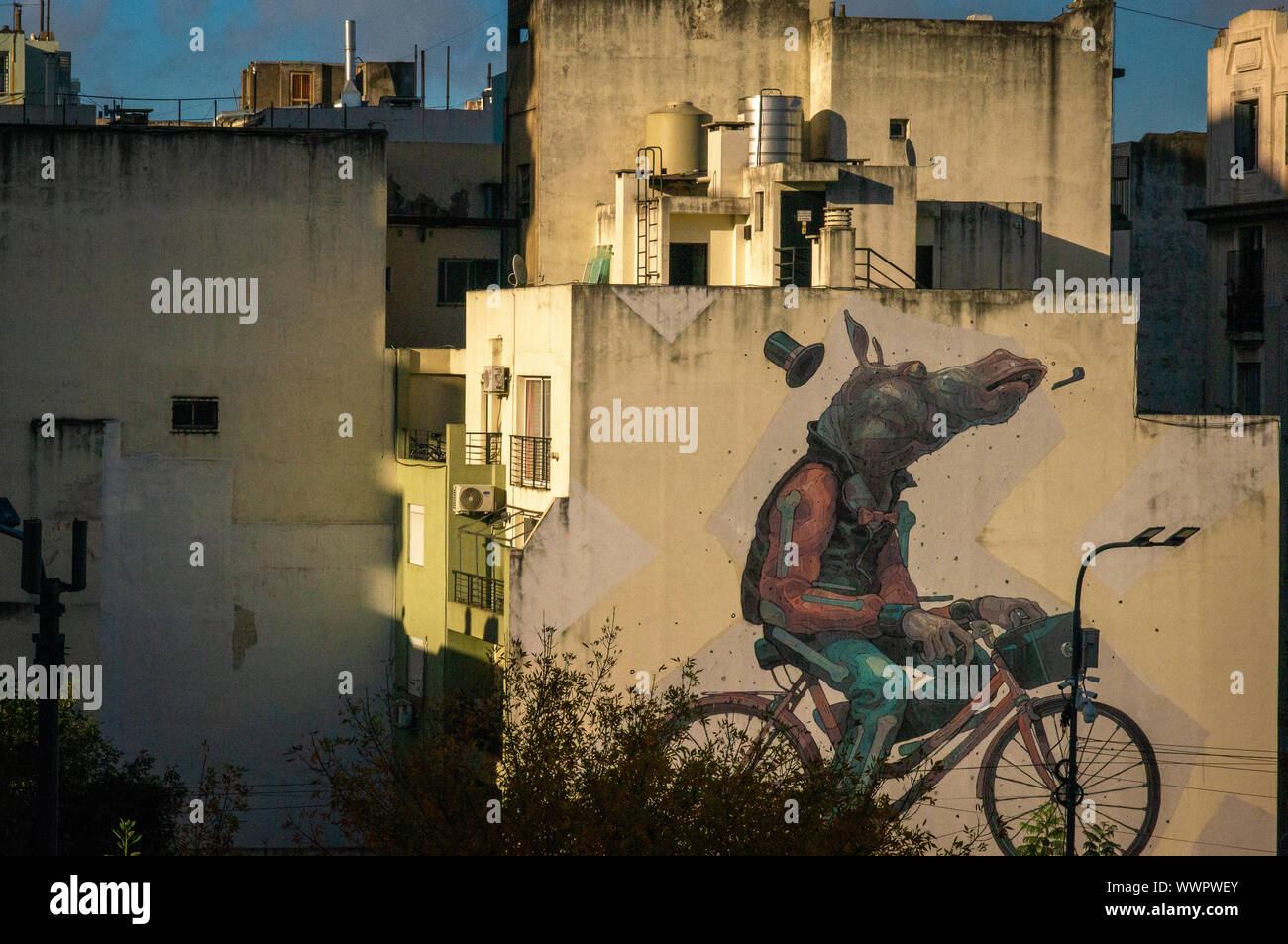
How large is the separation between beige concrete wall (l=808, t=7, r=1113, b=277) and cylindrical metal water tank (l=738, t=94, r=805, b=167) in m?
3.33

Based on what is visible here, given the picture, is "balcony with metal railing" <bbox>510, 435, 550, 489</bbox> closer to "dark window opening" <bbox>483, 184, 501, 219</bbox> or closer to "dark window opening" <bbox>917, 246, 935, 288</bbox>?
"dark window opening" <bbox>483, 184, 501, 219</bbox>

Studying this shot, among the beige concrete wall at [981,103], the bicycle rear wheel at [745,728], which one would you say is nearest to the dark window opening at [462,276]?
the beige concrete wall at [981,103]

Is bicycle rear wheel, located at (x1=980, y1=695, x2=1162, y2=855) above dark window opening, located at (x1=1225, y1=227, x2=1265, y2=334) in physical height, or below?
below

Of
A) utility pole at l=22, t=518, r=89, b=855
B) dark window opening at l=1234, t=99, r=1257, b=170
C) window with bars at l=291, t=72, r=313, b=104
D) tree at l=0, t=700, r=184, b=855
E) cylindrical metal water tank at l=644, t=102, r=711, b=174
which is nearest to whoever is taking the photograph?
utility pole at l=22, t=518, r=89, b=855

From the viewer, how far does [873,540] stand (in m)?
39.5

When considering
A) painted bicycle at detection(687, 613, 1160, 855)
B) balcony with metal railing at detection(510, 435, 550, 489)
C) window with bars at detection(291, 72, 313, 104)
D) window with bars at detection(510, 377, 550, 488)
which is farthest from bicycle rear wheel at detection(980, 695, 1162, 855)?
window with bars at detection(291, 72, 313, 104)

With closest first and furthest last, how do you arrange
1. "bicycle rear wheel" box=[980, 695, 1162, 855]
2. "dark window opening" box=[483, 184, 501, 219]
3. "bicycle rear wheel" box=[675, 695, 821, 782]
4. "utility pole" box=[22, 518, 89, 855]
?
"utility pole" box=[22, 518, 89, 855] < "bicycle rear wheel" box=[675, 695, 821, 782] < "bicycle rear wheel" box=[980, 695, 1162, 855] < "dark window opening" box=[483, 184, 501, 219]

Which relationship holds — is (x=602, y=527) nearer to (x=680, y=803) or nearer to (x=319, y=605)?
(x=319, y=605)

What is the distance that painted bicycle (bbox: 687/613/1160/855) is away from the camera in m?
38.8

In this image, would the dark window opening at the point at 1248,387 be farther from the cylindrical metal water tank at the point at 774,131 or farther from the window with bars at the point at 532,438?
the window with bars at the point at 532,438

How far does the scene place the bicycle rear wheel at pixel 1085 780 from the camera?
131 feet

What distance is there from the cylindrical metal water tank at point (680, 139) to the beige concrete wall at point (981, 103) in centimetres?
415
